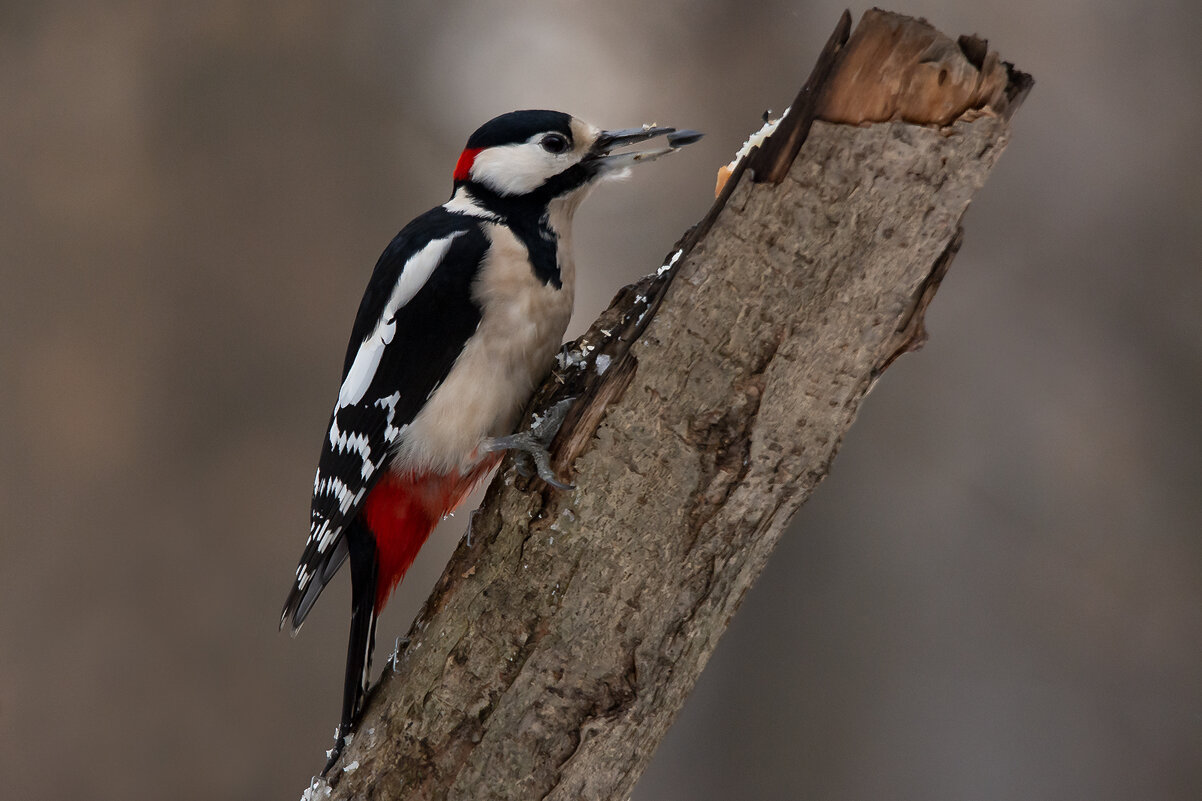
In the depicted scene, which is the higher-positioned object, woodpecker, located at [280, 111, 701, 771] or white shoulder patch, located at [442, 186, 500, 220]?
white shoulder patch, located at [442, 186, 500, 220]

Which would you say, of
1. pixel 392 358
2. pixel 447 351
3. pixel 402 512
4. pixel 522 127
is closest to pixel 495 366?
pixel 447 351

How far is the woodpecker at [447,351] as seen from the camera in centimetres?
165

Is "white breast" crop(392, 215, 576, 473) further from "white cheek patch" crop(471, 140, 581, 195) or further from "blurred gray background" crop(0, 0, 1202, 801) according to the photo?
"blurred gray background" crop(0, 0, 1202, 801)

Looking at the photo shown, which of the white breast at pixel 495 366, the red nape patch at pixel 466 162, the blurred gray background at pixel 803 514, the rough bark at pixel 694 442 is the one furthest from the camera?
the blurred gray background at pixel 803 514

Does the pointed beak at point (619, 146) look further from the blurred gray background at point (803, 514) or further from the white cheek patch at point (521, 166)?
the blurred gray background at point (803, 514)

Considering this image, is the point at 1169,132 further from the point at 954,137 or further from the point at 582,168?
the point at 954,137

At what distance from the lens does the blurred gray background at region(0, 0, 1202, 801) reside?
2760 millimetres

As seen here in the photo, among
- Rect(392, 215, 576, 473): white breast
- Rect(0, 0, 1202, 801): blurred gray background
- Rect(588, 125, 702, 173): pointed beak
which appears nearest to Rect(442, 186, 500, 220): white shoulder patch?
Rect(392, 215, 576, 473): white breast

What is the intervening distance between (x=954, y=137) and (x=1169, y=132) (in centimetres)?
207

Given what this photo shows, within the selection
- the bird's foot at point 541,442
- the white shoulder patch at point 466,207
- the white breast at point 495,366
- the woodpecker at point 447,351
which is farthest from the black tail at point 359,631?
the white shoulder patch at point 466,207

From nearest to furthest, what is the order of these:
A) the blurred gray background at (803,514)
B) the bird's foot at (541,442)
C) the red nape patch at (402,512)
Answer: the bird's foot at (541,442) < the red nape patch at (402,512) < the blurred gray background at (803,514)

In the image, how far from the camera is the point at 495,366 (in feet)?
5.39

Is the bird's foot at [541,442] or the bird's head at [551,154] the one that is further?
the bird's head at [551,154]

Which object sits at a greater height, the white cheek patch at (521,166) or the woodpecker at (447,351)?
the white cheek patch at (521,166)
